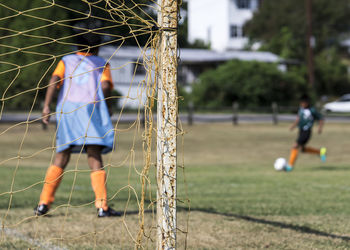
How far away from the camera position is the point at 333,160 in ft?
57.7

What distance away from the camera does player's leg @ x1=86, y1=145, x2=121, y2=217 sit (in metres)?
6.25

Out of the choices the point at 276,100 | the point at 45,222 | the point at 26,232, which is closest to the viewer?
the point at 26,232

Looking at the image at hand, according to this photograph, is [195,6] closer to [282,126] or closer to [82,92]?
[282,126]

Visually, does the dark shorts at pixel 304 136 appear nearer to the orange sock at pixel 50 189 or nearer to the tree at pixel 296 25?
the orange sock at pixel 50 189

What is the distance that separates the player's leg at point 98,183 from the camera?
625 cm

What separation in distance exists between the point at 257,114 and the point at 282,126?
13.0ft

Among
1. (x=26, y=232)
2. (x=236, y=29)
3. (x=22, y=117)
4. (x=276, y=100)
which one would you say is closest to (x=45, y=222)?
(x=26, y=232)

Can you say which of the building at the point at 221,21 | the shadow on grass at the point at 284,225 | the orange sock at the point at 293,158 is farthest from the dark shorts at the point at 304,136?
the building at the point at 221,21

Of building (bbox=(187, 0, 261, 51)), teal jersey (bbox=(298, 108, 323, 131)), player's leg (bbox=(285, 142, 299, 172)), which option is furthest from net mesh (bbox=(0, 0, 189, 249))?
building (bbox=(187, 0, 261, 51))

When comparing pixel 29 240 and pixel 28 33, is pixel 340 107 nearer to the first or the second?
pixel 28 33

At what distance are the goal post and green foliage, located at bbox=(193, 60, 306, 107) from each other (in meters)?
43.2

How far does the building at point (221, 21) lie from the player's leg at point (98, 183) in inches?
2972

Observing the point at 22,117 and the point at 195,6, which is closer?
the point at 22,117

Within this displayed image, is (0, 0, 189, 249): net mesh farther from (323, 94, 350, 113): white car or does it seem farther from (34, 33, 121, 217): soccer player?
(323, 94, 350, 113): white car
